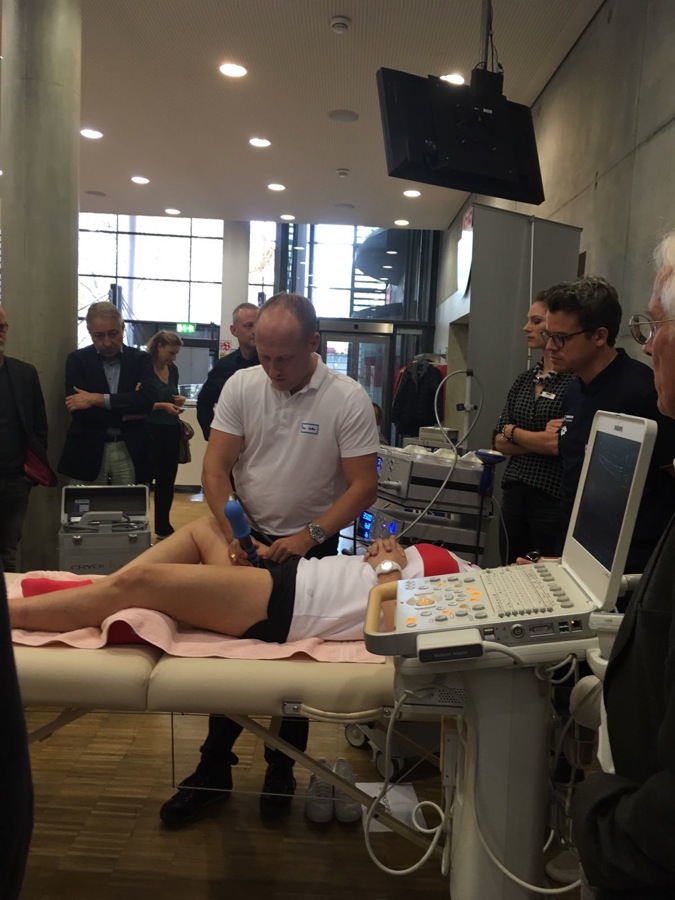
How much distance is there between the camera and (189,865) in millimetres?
1646

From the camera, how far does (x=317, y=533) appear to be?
1.80 m

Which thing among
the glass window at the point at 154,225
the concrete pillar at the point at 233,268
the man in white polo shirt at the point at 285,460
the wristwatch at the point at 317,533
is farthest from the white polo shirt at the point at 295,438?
the glass window at the point at 154,225

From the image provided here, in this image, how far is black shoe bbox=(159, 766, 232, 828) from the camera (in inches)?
70.5

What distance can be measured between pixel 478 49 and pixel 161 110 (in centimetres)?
227

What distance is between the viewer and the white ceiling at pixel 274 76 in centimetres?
349

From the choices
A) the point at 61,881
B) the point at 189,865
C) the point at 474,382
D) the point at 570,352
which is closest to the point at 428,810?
the point at 189,865

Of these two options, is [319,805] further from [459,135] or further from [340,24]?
[340,24]

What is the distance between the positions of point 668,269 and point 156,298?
11.4 m

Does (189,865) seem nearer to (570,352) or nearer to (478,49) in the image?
(570,352)

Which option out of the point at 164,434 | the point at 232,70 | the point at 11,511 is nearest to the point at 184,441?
the point at 164,434

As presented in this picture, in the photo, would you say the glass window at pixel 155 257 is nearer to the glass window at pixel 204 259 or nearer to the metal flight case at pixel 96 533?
the glass window at pixel 204 259

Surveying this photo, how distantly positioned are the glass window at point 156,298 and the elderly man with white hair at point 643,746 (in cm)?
1129

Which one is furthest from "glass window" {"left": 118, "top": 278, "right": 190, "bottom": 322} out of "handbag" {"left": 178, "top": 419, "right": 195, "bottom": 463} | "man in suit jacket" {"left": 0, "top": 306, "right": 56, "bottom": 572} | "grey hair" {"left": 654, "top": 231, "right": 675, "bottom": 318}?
"grey hair" {"left": 654, "top": 231, "right": 675, "bottom": 318}

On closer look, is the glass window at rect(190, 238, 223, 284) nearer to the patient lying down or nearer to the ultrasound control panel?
the patient lying down
